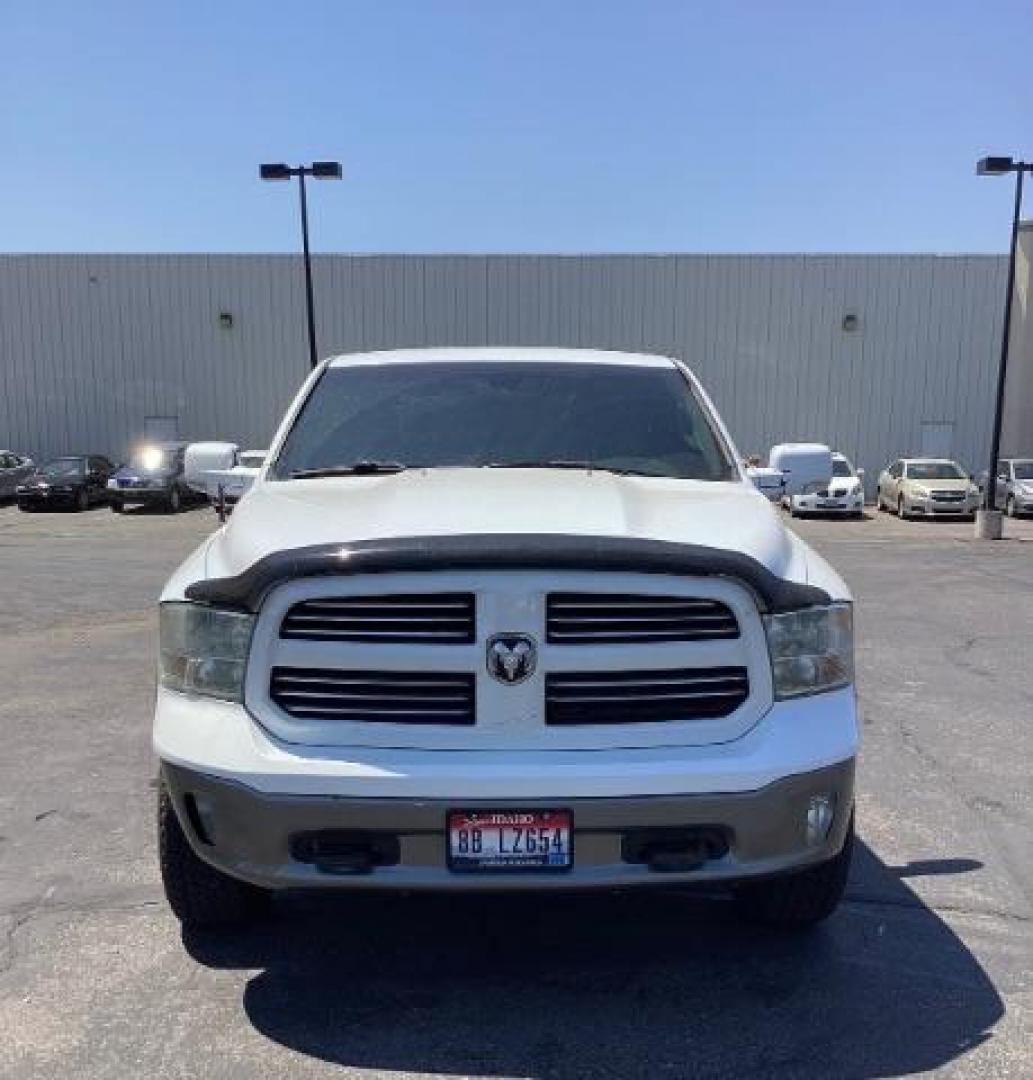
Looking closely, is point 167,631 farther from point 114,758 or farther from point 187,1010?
point 114,758

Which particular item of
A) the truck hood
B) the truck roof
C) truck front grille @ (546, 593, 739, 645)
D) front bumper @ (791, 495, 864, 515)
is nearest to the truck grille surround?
truck front grille @ (546, 593, 739, 645)

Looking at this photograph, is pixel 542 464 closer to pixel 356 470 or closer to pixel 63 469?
pixel 356 470

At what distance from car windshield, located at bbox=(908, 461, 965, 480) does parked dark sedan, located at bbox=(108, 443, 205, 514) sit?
19168 mm

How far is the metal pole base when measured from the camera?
841 inches

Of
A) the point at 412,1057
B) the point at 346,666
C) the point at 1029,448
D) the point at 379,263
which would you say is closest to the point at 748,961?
the point at 412,1057

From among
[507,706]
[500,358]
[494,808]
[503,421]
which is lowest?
[494,808]

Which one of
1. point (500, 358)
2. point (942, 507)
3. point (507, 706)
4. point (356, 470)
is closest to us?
point (507, 706)

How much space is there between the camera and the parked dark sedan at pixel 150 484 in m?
28.2

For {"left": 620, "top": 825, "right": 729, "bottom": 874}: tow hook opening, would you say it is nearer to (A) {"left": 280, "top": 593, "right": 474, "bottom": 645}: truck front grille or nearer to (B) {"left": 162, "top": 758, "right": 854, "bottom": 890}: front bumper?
(B) {"left": 162, "top": 758, "right": 854, "bottom": 890}: front bumper

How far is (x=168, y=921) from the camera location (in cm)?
366

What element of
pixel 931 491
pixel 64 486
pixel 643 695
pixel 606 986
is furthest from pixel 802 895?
pixel 64 486

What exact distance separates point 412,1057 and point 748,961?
115cm

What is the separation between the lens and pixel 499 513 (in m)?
3.07

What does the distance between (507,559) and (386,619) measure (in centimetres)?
37
